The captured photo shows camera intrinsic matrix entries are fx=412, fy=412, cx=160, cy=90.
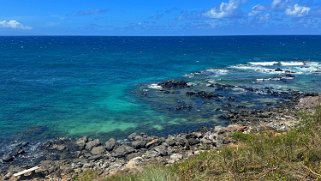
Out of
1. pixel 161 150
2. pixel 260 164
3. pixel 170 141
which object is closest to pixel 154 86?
pixel 170 141

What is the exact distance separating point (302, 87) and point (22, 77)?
133 ft

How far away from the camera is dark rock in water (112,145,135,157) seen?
2775 centimetres

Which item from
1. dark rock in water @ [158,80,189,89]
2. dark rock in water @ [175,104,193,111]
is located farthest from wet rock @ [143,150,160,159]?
dark rock in water @ [158,80,189,89]

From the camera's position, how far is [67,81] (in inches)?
2366

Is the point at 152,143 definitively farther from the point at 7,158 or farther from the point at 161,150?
the point at 7,158

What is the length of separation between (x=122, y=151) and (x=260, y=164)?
16449 mm

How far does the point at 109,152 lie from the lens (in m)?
28.4

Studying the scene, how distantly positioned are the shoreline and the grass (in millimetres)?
9407

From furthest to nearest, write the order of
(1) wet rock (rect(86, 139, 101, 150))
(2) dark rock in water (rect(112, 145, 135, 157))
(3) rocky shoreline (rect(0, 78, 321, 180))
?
(1) wet rock (rect(86, 139, 101, 150)) < (2) dark rock in water (rect(112, 145, 135, 157)) < (3) rocky shoreline (rect(0, 78, 321, 180))

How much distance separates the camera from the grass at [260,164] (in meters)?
11.6

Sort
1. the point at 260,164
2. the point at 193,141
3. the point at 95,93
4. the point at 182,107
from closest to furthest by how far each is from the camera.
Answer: the point at 260,164, the point at 193,141, the point at 182,107, the point at 95,93

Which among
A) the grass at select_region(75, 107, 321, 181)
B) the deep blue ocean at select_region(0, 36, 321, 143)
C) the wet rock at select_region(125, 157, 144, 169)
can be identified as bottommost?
the deep blue ocean at select_region(0, 36, 321, 143)

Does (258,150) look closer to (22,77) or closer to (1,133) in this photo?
(1,133)

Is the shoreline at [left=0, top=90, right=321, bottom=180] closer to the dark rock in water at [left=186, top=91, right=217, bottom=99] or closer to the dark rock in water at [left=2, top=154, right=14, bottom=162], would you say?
the dark rock in water at [left=2, top=154, right=14, bottom=162]
